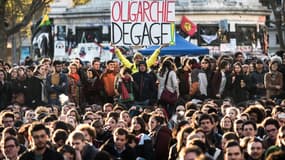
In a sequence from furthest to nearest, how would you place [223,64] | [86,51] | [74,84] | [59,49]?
1. [86,51]
2. [59,49]
3. [223,64]
4. [74,84]

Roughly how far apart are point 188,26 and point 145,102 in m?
31.1

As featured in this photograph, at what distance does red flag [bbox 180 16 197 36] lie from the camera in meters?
55.0

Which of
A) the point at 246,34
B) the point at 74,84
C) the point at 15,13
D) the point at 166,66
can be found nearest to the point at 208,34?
the point at 246,34

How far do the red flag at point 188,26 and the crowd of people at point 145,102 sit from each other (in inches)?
1012

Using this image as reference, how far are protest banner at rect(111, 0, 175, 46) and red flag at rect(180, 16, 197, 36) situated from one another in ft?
89.9

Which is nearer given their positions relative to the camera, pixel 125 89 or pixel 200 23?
pixel 125 89

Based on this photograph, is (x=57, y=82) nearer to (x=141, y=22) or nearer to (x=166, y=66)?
(x=166, y=66)

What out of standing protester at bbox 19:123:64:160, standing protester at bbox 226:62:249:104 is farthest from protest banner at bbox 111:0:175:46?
standing protester at bbox 19:123:64:160

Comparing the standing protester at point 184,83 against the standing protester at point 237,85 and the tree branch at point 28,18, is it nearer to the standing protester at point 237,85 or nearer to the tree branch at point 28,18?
the standing protester at point 237,85

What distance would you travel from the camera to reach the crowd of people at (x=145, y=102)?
16828 mm

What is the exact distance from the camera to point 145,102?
24500 millimetres

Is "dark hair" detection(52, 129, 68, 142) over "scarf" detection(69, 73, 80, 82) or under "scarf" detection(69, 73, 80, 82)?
under

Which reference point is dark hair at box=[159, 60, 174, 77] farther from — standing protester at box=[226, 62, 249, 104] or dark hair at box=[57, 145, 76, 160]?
dark hair at box=[57, 145, 76, 160]

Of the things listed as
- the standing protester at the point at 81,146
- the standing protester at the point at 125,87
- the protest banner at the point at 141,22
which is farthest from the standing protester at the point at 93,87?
the standing protester at the point at 81,146
